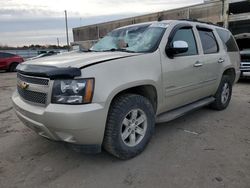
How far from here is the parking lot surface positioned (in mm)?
2629

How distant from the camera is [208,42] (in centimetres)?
452

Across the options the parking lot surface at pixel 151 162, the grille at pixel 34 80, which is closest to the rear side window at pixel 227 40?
the parking lot surface at pixel 151 162

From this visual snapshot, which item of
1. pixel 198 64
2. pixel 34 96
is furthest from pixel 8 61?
pixel 198 64

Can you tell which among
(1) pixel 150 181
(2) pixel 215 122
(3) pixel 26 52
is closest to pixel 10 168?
(1) pixel 150 181

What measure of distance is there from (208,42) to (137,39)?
1.71 metres

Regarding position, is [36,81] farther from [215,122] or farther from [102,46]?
[215,122]

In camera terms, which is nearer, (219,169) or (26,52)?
(219,169)

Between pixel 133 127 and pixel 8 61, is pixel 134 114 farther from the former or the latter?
pixel 8 61

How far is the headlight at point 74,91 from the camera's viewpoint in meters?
2.47

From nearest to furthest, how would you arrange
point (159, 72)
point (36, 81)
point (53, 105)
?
point (53, 105) < point (36, 81) < point (159, 72)

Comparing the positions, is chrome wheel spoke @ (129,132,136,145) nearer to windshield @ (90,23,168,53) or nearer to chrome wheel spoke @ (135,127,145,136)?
chrome wheel spoke @ (135,127,145,136)

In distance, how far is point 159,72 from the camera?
3256 mm

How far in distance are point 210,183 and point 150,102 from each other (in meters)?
1.29

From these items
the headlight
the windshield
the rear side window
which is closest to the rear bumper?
the rear side window
